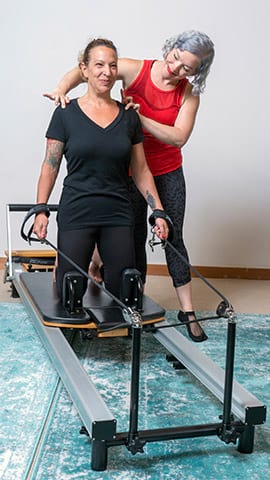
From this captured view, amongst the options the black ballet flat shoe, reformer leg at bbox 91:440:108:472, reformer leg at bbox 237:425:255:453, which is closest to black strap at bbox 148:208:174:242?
the black ballet flat shoe

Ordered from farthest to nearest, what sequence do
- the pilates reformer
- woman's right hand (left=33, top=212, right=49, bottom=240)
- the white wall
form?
1. the white wall
2. woman's right hand (left=33, top=212, right=49, bottom=240)
3. the pilates reformer

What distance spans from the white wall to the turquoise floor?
1295mm

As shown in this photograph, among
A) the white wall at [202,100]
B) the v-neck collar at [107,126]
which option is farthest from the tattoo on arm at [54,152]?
the white wall at [202,100]

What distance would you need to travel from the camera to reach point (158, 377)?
3170mm

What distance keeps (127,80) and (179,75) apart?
0.87 feet

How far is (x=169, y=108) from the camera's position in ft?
11.2

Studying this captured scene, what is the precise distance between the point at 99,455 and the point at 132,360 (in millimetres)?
327

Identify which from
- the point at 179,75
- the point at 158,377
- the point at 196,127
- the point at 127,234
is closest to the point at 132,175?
the point at 127,234

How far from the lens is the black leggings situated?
10.4 feet

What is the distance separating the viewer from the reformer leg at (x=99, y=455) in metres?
2.29

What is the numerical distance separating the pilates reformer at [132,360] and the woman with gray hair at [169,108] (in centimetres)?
36

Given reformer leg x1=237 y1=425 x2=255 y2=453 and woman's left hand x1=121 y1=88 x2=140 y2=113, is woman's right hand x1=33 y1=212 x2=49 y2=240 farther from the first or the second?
reformer leg x1=237 y1=425 x2=255 y2=453

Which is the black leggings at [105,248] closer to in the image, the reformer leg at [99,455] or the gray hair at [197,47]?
the gray hair at [197,47]

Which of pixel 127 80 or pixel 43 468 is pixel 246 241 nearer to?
pixel 127 80
